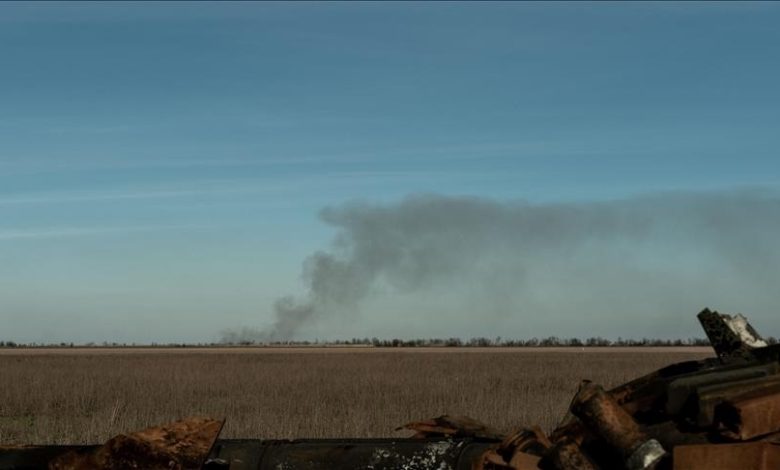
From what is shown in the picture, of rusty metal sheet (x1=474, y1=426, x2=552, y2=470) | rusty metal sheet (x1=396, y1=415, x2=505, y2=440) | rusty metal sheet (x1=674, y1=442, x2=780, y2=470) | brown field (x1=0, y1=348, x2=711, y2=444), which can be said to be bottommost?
rusty metal sheet (x1=674, y1=442, x2=780, y2=470)

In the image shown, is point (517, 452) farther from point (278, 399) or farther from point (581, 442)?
point (278, 399)

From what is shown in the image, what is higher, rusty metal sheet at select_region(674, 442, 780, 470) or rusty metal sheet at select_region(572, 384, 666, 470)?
rusty metal sheet at select_region(572, 384, 666, 470)

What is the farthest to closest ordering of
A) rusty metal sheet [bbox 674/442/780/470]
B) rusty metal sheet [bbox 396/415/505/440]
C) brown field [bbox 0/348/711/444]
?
brown field [bbox 0/348/711/444] → rusty metal sheet [bbox 396/415/505/440] → rusty metal sheet [bbox 674/442/780/470]

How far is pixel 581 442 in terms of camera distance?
13.2ft

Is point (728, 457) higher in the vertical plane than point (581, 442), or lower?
lower

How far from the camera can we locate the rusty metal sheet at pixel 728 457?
340 centimetres

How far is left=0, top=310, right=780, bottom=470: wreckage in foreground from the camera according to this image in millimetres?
3557

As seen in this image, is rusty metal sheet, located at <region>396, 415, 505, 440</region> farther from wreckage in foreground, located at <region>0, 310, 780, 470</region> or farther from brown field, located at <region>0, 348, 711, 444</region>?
brown field, located at <region>0, 348, 711, 444</region>

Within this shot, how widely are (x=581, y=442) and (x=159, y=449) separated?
155cm

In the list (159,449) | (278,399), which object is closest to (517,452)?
(159,449)

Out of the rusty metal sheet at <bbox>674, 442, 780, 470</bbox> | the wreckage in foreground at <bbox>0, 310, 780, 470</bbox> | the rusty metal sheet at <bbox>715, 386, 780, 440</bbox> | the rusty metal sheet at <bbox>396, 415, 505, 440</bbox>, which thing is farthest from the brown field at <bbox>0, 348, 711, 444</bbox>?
the rusty metal sheet at <bbox>674, 442, 780, 470</bbox>

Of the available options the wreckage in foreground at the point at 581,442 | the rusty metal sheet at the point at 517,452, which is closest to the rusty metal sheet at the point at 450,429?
the wreckage in foreground at the point at 581,442

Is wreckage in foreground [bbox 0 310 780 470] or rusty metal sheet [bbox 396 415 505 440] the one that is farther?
rusty metal sheet [bbox 396 415 505 440]

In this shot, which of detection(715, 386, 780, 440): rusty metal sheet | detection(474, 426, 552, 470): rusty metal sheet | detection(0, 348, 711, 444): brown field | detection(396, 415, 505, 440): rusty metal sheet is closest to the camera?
detection(715, 386, 780, 440): rusty metal sheet
